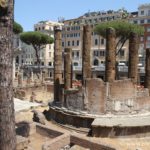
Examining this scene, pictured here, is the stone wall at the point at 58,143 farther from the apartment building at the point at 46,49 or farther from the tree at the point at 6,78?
the apartment building at the point at 46,49

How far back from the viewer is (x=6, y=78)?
21.3ft

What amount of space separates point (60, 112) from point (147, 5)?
47.1 metres

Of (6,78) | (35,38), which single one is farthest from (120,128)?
(35,38)

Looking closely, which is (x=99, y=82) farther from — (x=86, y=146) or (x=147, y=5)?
(x=147, y=5)

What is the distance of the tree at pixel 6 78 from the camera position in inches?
251

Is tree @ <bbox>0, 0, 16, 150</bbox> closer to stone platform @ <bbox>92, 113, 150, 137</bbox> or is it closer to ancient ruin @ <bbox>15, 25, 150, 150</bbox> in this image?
ancient ruin @ <bbox>15, 25, 150, 150</bbox>

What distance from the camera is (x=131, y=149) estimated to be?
1141 cm

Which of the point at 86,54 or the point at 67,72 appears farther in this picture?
the point at 67,72

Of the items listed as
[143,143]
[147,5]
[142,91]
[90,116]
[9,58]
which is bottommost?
[143,143]

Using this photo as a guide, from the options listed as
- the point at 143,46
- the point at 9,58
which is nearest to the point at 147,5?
the point at 143,46

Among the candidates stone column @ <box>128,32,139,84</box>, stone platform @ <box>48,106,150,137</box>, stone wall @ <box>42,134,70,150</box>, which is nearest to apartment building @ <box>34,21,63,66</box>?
stone column @ <box>128,32,139,84</box>

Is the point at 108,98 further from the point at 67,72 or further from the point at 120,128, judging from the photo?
the point at 67,72

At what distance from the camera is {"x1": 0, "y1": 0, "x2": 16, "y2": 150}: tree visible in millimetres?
6387

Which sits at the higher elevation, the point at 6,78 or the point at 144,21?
the point at 144,21
